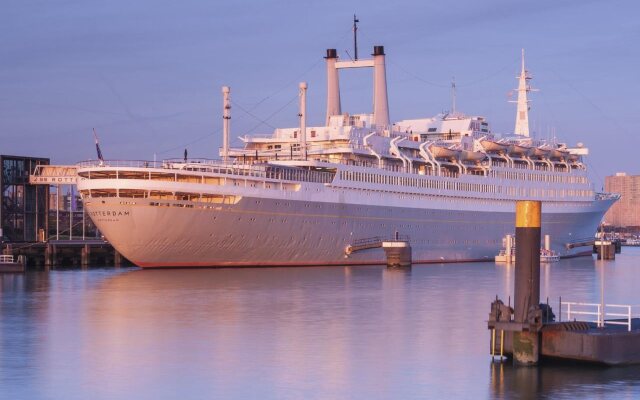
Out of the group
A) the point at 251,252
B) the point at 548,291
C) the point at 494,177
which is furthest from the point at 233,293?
the point at 494,177

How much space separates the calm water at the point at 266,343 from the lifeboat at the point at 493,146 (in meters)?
36.8

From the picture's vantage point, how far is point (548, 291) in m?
51.8

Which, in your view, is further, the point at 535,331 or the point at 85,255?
the point at 85,255

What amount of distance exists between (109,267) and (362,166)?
18.3 meters

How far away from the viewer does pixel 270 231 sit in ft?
223

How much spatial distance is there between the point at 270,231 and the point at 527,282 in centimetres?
4168

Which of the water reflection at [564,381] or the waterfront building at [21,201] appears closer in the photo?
the water reflection at [564,381]

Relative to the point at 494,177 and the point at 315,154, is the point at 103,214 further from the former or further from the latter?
the point at 494,177

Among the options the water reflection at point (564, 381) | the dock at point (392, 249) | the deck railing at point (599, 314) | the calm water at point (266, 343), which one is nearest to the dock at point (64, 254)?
the dock at point (392, 249)

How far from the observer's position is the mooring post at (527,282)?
87.9ft

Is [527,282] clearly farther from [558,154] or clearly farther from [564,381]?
[558,154]

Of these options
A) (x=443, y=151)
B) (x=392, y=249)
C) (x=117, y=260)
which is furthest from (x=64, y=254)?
(x=443, y=151)

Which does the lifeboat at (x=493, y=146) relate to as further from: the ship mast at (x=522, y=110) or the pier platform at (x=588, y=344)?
the pier platform at (x=588, y=344)

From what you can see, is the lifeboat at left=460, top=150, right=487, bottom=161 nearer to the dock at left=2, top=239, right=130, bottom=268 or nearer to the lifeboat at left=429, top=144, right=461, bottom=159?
the lifeboat at left=429, top=144, right=461, bottom=159
